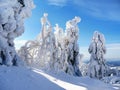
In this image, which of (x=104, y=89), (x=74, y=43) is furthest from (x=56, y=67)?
(x=104, y=89)

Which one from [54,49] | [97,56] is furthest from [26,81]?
[97,56]

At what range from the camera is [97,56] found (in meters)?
48.6

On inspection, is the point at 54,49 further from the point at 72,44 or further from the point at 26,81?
the point at 26,81

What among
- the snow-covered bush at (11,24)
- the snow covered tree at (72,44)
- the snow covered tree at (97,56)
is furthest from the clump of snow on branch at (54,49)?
the snow-covered bush at (11,24)

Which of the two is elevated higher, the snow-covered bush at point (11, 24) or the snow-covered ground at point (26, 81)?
the snow-covered bush at point (11, 24)

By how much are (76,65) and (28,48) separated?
38.9ft

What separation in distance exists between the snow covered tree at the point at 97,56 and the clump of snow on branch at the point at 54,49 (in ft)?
19.5

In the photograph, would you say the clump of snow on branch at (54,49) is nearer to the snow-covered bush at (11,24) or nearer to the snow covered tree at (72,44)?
the snow covered tree at (72,44)

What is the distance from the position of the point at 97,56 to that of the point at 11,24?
30442 mm

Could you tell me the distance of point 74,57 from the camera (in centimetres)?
4403

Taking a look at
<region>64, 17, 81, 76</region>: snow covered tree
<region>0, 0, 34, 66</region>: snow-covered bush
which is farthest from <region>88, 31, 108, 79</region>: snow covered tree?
<region>0, 0, 34, 66</region>: snow-covered bush

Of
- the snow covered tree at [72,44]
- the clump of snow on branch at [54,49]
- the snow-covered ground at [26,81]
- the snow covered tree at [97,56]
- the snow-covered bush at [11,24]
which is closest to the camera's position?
the snow-covered ground at [26,81]

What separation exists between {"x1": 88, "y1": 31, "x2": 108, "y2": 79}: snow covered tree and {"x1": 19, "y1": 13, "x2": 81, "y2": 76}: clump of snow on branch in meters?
5.94

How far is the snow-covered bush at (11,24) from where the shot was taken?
19.1 metres
